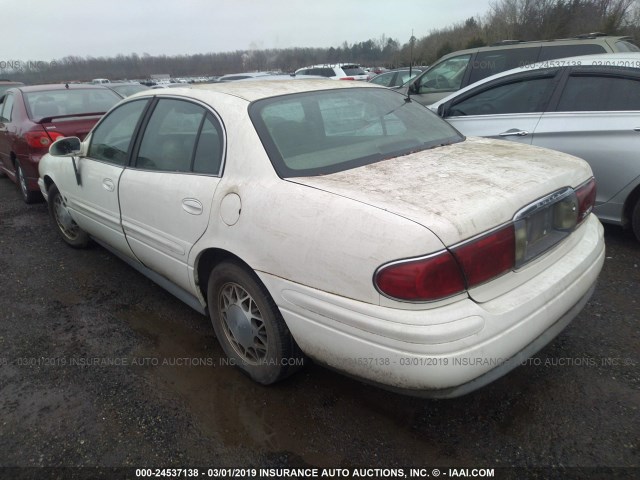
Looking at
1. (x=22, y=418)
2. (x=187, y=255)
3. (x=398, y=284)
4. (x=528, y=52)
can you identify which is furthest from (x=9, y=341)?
(x=528, y=52)

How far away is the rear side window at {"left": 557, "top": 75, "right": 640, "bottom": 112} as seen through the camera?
3.79 m

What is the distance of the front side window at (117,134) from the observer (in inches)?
126

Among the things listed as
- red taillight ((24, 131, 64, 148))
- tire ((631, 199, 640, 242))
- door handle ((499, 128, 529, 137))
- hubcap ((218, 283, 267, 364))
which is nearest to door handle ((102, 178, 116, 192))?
hubcap ((218, 283, 267, 364))

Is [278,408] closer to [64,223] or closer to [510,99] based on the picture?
[64,223]

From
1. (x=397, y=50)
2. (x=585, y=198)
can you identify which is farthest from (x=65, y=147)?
(x=397, y=50)

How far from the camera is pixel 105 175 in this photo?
3.31 meters

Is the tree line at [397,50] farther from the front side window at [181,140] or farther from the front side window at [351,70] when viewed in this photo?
the front side window at [181,140]

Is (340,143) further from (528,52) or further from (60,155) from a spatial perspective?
(528,52)

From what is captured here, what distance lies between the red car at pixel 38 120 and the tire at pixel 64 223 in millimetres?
1226

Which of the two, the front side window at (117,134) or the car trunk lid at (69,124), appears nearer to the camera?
the front side window at (117,134)

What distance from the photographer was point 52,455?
83.7 inches

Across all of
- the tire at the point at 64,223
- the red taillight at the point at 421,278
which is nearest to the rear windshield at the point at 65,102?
the tire at the point at 64,223

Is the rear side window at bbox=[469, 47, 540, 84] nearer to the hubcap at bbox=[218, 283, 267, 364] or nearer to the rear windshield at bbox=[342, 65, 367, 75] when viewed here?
the hubcap at bbox=[218, 283, 267, 364]

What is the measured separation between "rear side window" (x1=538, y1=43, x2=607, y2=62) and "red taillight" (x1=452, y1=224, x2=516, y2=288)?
5513 millimetres
